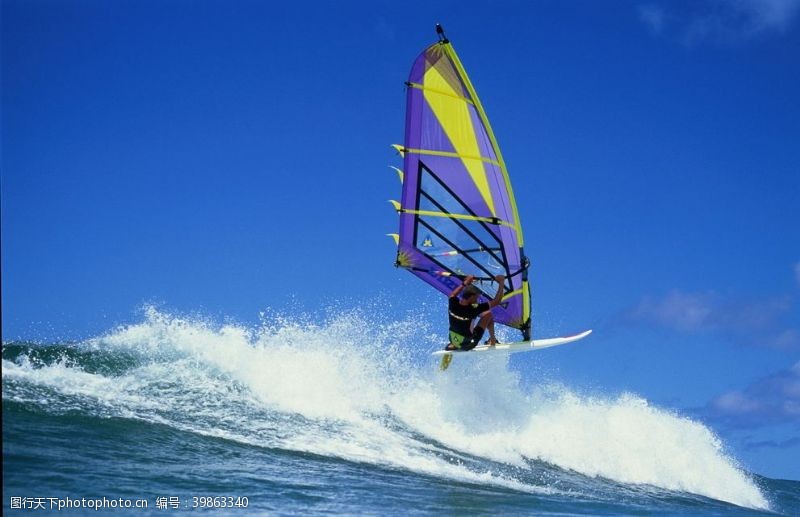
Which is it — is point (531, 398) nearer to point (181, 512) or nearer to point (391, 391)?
point (391, 391)

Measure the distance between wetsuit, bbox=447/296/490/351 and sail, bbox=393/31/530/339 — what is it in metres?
0.41

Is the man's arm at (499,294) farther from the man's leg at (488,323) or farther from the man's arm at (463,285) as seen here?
the man's arm at (463,285)

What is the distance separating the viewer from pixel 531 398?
1028cm

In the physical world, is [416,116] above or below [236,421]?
above

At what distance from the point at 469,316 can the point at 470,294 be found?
26 cm

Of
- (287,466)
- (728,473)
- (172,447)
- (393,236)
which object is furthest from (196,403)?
(728,473)

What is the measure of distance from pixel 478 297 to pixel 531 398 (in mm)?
2504

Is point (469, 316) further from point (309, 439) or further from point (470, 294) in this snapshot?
point (309, 439)

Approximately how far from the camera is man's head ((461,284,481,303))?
834 cm

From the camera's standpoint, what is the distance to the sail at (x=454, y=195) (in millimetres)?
8070

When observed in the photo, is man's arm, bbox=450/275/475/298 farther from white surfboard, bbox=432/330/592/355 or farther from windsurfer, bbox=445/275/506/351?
white surfboard, bbox=432/330/592/355

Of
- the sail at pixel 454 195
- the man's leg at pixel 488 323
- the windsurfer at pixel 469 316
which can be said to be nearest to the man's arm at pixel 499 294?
the windsurfer at pixel 469 316

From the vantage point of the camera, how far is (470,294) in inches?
329

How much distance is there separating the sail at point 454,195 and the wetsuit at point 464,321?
0.41m
